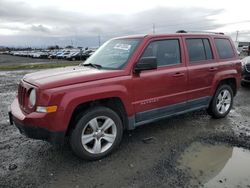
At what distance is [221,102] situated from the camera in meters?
5.58

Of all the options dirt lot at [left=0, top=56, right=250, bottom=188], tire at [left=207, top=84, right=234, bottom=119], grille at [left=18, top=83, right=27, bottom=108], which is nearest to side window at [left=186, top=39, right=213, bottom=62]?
tire at [left=207, top=84, right=234, bottom=119]

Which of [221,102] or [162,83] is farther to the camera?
[221,102]

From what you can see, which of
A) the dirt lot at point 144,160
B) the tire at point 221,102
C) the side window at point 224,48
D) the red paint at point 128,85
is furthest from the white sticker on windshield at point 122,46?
the tire at point 221,102

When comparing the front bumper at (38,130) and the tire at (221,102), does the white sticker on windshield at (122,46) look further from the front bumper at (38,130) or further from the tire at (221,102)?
the tire at (221,102)

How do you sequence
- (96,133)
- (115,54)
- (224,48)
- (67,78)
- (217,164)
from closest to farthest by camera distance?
(67,78)
(217,164)
(96,133)
(115,54)
(224,48)

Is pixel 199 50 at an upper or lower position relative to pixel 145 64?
upper

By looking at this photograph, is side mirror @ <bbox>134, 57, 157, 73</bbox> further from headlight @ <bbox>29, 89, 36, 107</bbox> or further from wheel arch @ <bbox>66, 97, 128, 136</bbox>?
headlight @ <bbox>29, 89, 36, 107</bbox>

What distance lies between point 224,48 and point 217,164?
297cm

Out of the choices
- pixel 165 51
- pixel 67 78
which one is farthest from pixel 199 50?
pixel 67 78

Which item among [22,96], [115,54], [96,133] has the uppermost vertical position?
[115,54]

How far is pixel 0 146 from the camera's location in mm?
4160

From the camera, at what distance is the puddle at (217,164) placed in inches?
123

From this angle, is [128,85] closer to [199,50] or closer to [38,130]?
[38,130]

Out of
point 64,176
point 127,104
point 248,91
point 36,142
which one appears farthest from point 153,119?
point 248,91
